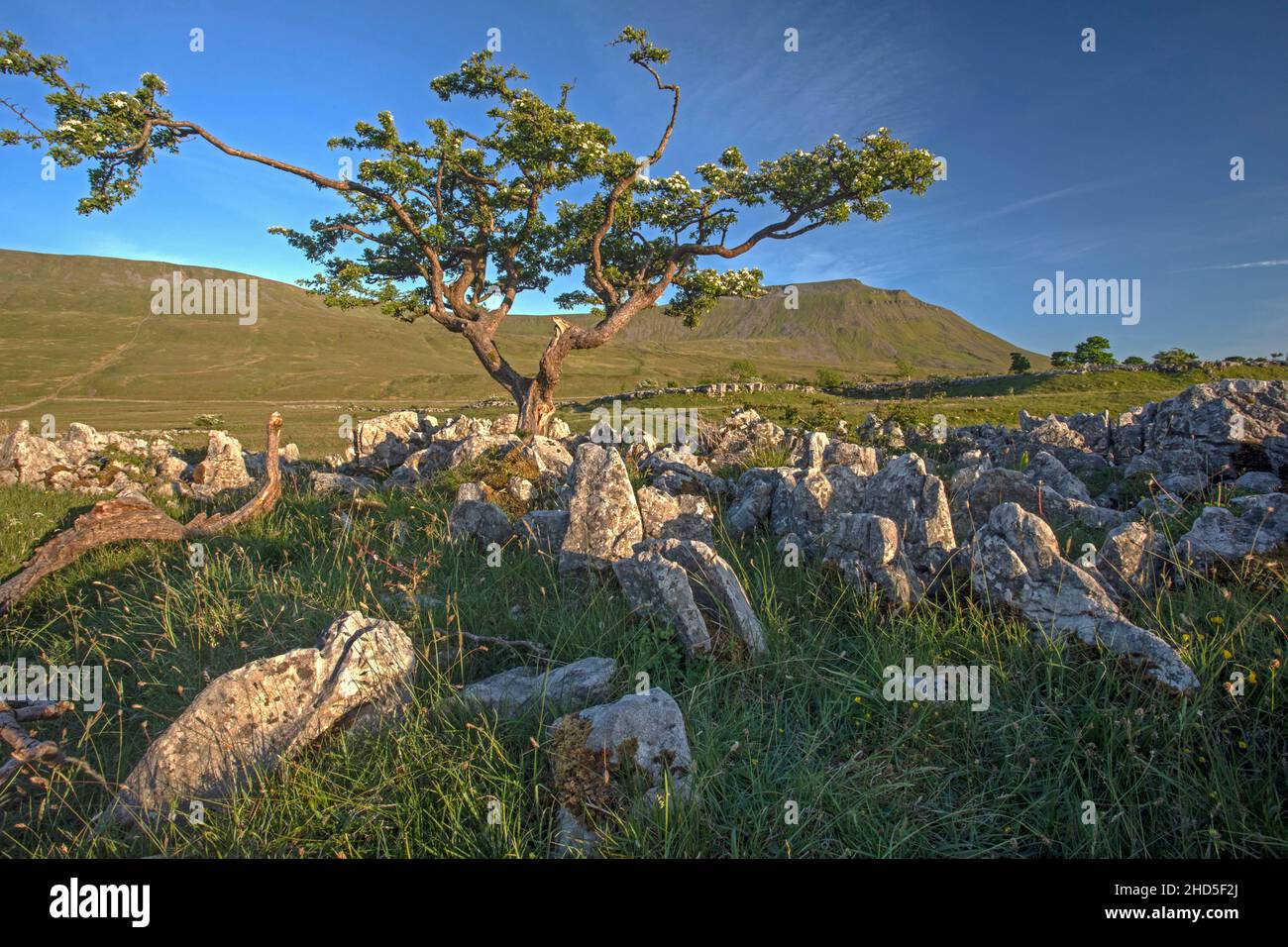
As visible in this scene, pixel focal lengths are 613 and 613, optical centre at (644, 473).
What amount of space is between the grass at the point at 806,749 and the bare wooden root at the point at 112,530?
9.79ft

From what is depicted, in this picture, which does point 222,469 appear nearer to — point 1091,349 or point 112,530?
point 112,530

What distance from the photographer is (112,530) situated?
25.9 feet

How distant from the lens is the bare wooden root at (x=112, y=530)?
22.9 ft

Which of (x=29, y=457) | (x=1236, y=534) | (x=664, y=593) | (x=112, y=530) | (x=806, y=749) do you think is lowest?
(x=806, y=749)

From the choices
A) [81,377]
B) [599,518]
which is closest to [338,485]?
[599,518]

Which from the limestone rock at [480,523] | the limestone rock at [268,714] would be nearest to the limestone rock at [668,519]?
the limestone rock at [480,523]

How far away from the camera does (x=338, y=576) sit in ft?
20.0

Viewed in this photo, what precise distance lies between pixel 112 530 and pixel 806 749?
900cm

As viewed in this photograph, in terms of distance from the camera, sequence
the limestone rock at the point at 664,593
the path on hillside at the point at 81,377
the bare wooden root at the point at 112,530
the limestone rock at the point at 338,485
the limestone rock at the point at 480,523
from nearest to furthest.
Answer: the limestone rock at the point at 664,593 < the bare wooden root at the point at 112,530 < the limestone rock at the point at 480,523 < the limestone rock at the point at 338,485 < the path on hillside at the point at 81,377

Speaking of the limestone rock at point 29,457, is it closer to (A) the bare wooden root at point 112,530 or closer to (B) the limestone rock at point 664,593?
(A) the bare wooden root at point 112,530

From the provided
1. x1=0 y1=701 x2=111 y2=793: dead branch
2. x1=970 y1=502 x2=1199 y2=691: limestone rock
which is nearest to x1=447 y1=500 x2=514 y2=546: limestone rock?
x1=0 y1=701 x2=111 y2=793: dead branch

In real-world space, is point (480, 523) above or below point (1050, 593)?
above

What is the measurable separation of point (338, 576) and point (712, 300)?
19.6 meters

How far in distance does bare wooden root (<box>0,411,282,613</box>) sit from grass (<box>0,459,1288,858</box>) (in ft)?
9.79
